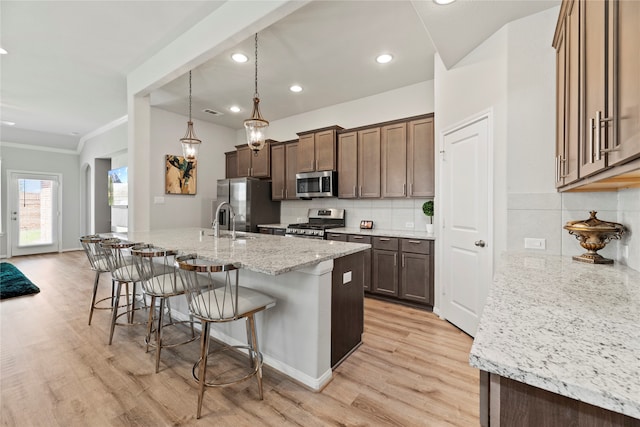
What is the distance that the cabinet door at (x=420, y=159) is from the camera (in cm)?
365

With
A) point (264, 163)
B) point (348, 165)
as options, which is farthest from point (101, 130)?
point (348, 165)

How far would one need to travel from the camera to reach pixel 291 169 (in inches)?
203

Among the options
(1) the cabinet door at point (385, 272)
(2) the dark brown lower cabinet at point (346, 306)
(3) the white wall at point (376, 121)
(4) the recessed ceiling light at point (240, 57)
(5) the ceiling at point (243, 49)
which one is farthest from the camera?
(3) the white wall at point (376, 121)

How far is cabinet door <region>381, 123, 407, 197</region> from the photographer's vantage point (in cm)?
387

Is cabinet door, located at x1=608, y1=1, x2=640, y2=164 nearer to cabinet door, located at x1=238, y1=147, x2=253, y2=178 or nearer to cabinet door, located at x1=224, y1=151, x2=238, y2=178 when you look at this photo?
cabinet door, located at x1=238, y1=147, x2=253, y2=178

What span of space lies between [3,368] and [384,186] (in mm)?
4098

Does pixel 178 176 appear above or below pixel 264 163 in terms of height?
below

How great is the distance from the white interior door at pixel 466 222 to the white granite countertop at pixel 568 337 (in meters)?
1.20

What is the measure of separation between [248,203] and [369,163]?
227cm

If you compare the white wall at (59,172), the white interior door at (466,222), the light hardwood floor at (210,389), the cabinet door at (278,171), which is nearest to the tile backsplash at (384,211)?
the cabinet door at (278,171)

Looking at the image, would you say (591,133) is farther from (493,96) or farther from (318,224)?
(318,224)

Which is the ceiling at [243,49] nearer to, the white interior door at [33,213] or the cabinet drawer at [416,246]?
the cabinet drawer at [416,246]

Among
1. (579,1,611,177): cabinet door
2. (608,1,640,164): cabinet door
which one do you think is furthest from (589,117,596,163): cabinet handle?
(608,1,640,164): cabinet door

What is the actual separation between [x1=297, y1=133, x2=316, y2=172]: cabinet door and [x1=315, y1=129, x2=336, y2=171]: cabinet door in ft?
0.26
